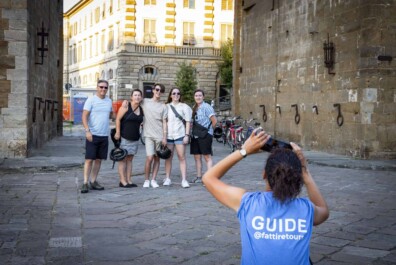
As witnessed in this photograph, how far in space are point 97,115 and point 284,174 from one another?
663cm

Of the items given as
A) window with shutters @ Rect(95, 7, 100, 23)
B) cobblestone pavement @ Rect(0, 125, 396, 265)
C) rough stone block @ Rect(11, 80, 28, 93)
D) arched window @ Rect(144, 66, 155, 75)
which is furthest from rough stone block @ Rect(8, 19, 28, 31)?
window with shutters @ Rect(95, 7, 100, 23)

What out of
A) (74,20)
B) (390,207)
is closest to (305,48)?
(390,207)

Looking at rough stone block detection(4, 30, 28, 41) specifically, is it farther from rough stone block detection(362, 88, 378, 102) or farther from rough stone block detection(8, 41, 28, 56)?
rough stone block detection(362, 88, 378, 102)

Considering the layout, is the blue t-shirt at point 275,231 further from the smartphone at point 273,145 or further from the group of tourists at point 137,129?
the group of tourists at point 137,129

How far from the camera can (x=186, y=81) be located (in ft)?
154

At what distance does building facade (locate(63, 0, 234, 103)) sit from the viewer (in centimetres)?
4844

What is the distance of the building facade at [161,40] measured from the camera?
159 feet

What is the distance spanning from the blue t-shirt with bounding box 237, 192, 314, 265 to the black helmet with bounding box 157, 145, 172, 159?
6732mm

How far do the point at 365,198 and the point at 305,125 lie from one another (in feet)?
29.7

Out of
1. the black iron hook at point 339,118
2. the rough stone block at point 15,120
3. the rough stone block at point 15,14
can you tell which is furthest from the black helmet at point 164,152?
the black iron hook at point 339,118

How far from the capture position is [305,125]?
17.8 m

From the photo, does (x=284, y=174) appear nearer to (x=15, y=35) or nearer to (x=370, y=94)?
(x=15, y=35)

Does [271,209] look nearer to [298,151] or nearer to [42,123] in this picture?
[298,151]

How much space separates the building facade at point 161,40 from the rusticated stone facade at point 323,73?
26.0 metres
